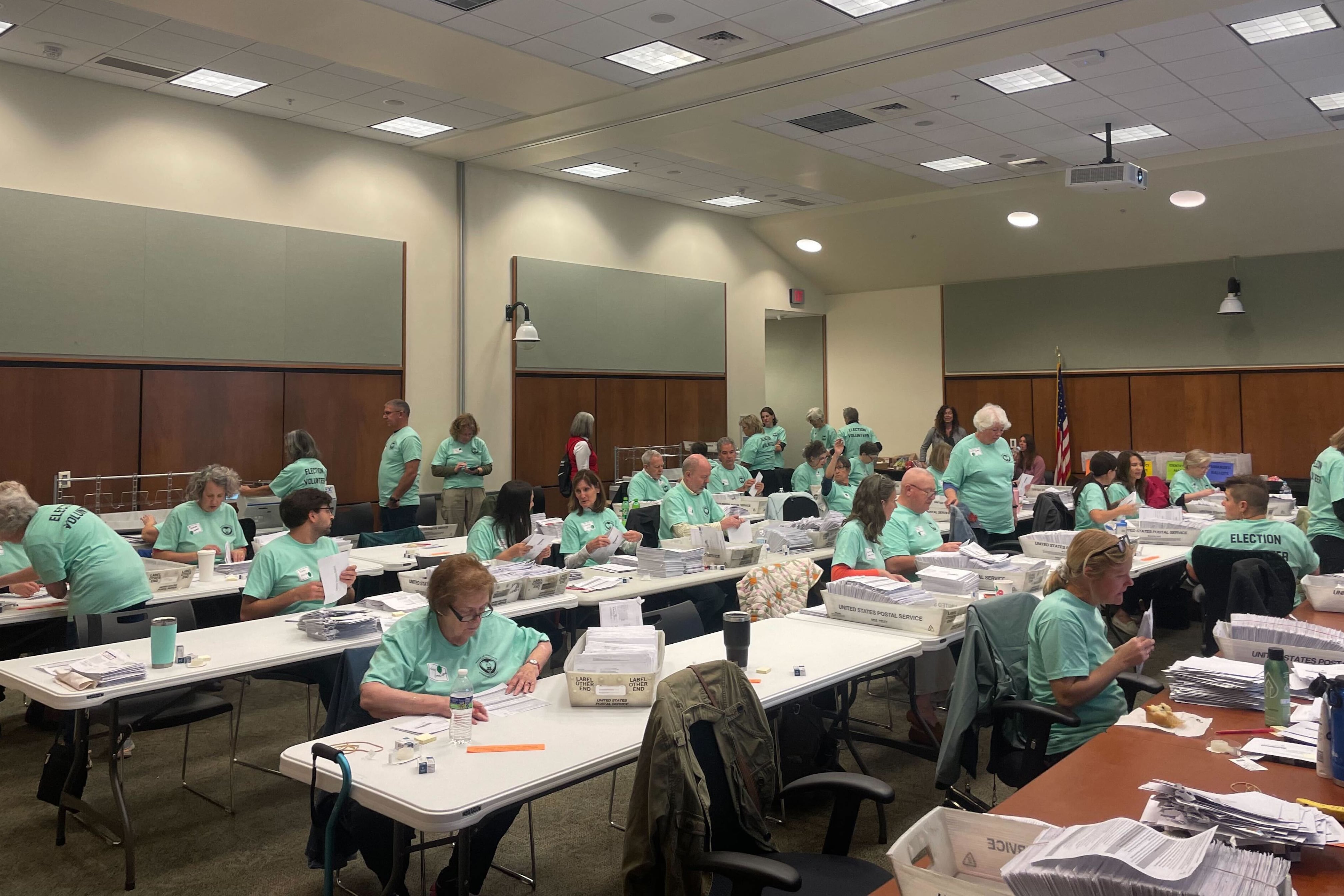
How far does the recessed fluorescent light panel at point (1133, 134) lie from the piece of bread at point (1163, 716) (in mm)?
7513

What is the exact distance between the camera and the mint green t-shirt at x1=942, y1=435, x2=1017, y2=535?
6855 millimetres

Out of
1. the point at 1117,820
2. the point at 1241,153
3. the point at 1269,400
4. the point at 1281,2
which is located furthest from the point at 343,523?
the point at 1269,400

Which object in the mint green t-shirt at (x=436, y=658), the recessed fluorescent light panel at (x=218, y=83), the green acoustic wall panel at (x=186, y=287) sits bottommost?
the mint green t-shirt at (x=436, y=658)

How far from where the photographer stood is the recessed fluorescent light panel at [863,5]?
20.9 feet

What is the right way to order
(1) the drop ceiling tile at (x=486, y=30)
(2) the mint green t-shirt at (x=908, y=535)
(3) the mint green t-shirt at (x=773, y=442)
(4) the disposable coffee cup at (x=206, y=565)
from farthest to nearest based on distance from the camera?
(3) the mint green t-shirt at (x=773, y=442) < (1) the drop ceiling tile at (x=486, y=30) < (4) the disposable coffee cup at (x=206, y=565) < (2) the mint green t-shirt at (x=908, y=535)

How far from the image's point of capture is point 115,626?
4.02 meters

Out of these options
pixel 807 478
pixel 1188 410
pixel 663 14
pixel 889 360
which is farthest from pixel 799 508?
pixel 889 360

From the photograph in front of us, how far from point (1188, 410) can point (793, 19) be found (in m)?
8.15

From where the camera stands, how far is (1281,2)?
247 inches

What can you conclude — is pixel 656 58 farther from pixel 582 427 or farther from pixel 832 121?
Result: pixel 582 427

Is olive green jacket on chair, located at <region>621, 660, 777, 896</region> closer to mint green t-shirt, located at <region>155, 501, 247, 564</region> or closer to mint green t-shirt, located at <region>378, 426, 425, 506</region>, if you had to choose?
mint green t-shirt, located at <region>155, 501, 247, 564</region>

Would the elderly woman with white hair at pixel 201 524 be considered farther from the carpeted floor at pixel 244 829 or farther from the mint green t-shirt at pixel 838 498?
the mint green t-shirt at pixel 838 498

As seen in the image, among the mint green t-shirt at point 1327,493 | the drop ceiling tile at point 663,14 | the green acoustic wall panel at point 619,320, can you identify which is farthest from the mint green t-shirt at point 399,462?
the mint green t-shirt at point 1327,493

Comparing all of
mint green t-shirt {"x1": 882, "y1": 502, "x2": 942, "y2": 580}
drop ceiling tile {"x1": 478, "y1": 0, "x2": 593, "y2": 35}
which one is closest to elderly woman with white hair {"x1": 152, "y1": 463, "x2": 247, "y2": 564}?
drop ceiling tile {"x1": 478, "y1": 0, "x2": 593, "y2": 35}
